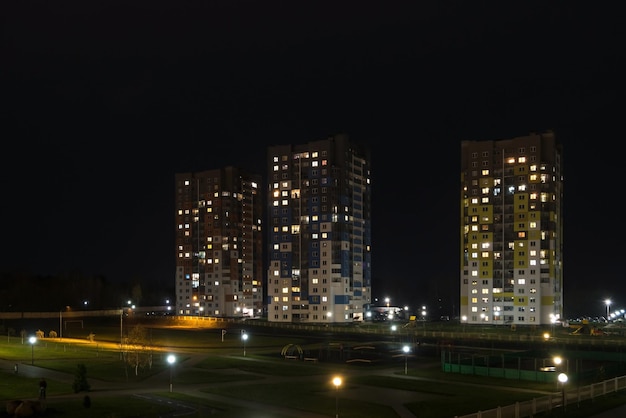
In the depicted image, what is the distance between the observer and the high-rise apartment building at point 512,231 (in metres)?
134

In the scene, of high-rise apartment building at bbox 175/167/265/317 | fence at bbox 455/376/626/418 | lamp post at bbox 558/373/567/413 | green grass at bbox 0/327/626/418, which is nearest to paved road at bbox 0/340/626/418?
green grass at bbox 0/327/626/418

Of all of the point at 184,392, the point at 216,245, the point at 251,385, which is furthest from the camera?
the point at 216,245

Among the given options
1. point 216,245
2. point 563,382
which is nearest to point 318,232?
point 216,245

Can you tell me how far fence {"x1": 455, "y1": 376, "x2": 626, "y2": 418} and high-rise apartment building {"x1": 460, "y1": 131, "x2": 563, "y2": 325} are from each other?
8716 cm

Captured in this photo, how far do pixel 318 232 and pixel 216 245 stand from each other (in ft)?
150

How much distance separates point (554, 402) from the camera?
41312mm

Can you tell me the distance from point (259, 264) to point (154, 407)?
154 m

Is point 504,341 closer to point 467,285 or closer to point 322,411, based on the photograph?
point 467,285

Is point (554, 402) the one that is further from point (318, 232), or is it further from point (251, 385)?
point (318, 232)

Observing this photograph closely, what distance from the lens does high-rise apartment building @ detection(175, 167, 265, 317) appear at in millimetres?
182250

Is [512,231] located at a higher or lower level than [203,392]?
higher

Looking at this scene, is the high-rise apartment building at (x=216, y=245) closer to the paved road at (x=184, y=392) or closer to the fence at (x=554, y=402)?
the paved road at (x=184, y=392)

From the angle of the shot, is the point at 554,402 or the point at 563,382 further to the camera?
the point at 554,402

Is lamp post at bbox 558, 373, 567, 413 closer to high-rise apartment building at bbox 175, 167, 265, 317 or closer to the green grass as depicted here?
the green grass
